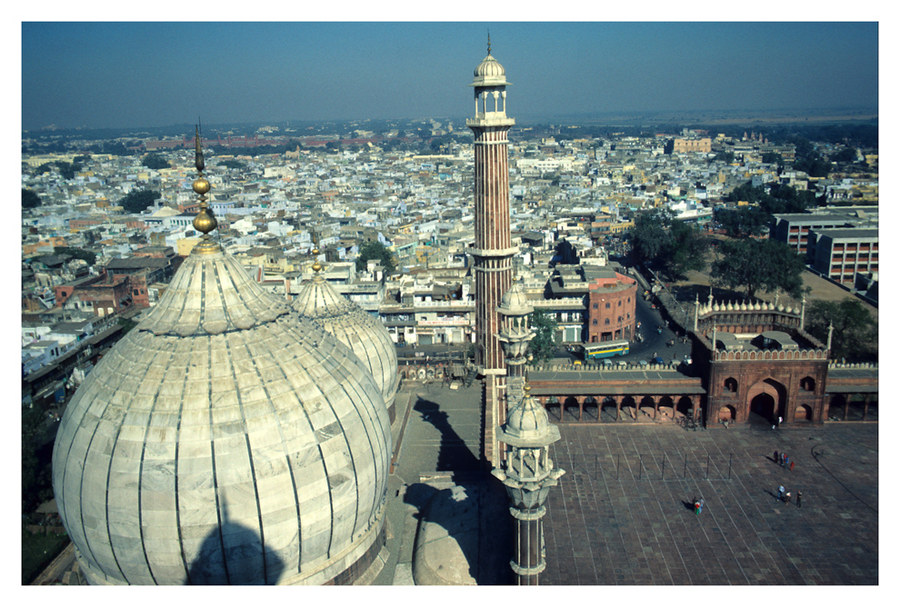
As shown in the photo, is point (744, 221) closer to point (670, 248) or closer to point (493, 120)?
point (670, 248)

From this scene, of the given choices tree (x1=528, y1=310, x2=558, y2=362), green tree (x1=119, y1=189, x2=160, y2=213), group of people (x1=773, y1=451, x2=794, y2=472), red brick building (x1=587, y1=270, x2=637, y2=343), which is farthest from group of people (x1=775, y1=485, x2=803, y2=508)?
green tree (x1=119, y1=189, x2=160, y2=213)

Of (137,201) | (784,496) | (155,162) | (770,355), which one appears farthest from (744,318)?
(155,162)

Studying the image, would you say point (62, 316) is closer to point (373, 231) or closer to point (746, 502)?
point (373, 231)

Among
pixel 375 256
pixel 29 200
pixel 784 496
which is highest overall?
pixel 29 200

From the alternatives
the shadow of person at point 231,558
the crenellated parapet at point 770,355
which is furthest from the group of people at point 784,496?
the shadow of person at point 231,558

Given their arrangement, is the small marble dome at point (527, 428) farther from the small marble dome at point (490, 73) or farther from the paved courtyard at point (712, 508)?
the small marble dome at point (490, 73)

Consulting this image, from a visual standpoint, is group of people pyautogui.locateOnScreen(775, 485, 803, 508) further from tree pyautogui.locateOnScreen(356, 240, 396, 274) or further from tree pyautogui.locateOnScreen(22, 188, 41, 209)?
tree pyautogui.locateOnScreen(22, 188, 41, 209)
